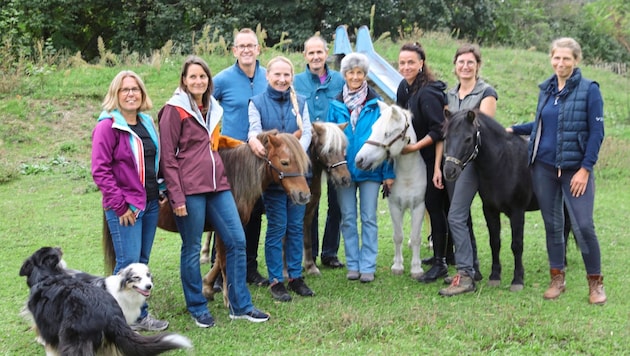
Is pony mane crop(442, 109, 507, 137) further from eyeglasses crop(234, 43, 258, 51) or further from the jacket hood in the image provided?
the jacket hood

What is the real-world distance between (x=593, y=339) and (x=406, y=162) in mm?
2444

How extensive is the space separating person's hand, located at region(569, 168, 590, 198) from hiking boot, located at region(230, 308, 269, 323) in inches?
110

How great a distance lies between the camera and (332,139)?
592cm

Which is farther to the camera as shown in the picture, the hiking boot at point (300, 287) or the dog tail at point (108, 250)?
the hiking boot at point (300, 287)

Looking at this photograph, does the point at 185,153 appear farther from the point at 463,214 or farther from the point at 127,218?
the point at 463,214

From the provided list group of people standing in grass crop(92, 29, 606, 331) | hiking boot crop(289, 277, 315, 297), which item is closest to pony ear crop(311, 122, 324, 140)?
group of people standing in grass crop(92, 29, 606, 331)

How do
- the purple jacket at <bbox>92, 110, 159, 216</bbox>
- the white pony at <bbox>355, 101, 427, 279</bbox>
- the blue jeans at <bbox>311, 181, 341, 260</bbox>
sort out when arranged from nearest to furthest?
the purple jacket at <bbox>92, 110, 159, 216</bbox> < the white pony at <bbox>355, 101, 427, 279</bbox> < the blue jeans at <bbox>311, 181, 341, 260</bbox>

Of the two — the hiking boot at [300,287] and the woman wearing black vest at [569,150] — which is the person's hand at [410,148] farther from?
the hiking boot at [300,287]

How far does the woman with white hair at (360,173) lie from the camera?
6.30 metres

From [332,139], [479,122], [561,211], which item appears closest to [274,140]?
[332,139]

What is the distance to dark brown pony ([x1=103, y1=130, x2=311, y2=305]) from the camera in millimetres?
5383

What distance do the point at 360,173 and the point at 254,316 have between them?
1.81 m

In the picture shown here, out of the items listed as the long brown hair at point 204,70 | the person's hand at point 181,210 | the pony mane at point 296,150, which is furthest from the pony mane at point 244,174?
the person's hand at point 181,210

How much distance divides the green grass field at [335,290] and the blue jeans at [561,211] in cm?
42
